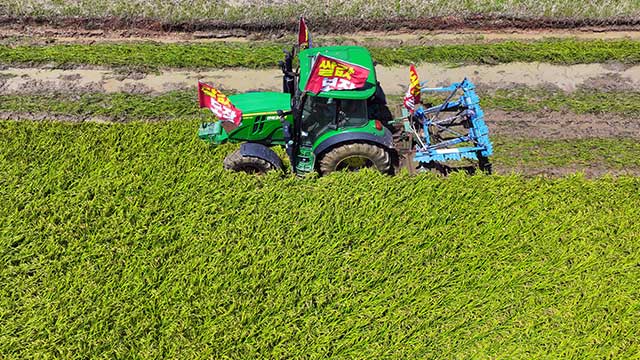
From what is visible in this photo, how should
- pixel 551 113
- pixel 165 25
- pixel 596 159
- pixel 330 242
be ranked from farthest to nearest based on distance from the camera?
pixel 165 25 < pixel 551 113 < pixel 596 159 < pixel 330 242

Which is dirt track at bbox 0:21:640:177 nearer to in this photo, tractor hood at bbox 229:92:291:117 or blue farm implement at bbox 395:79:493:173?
blue farm implement at bbox 395:79:493:173

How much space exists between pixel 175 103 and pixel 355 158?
183 inches

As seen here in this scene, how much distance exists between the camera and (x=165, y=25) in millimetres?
13234

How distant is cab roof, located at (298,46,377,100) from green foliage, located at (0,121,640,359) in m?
1.49

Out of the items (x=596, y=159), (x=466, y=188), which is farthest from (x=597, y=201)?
(x=466, y=188)

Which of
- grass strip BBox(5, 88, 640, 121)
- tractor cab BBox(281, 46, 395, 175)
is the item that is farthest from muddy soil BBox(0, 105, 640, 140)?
tractor cab BBox(281, 46, 395, 175)

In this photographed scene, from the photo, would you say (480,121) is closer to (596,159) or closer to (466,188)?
(466,188)

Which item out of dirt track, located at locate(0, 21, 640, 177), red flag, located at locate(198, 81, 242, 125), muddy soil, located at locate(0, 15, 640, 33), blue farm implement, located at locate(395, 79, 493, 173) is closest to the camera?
red flag, located at locate(198, 81, 242, 125)

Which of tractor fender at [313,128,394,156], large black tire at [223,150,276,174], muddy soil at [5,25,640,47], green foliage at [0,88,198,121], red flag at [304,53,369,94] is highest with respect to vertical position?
muddy soil at [5,25,640,47]

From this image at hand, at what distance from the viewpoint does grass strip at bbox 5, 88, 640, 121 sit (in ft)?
35.1

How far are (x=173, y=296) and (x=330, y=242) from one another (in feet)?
8.39

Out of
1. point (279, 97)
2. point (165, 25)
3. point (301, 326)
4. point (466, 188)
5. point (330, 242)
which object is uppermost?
point (165, 25)

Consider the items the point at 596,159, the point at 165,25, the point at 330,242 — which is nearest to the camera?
the point at 330,242

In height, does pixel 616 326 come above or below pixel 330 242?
below
